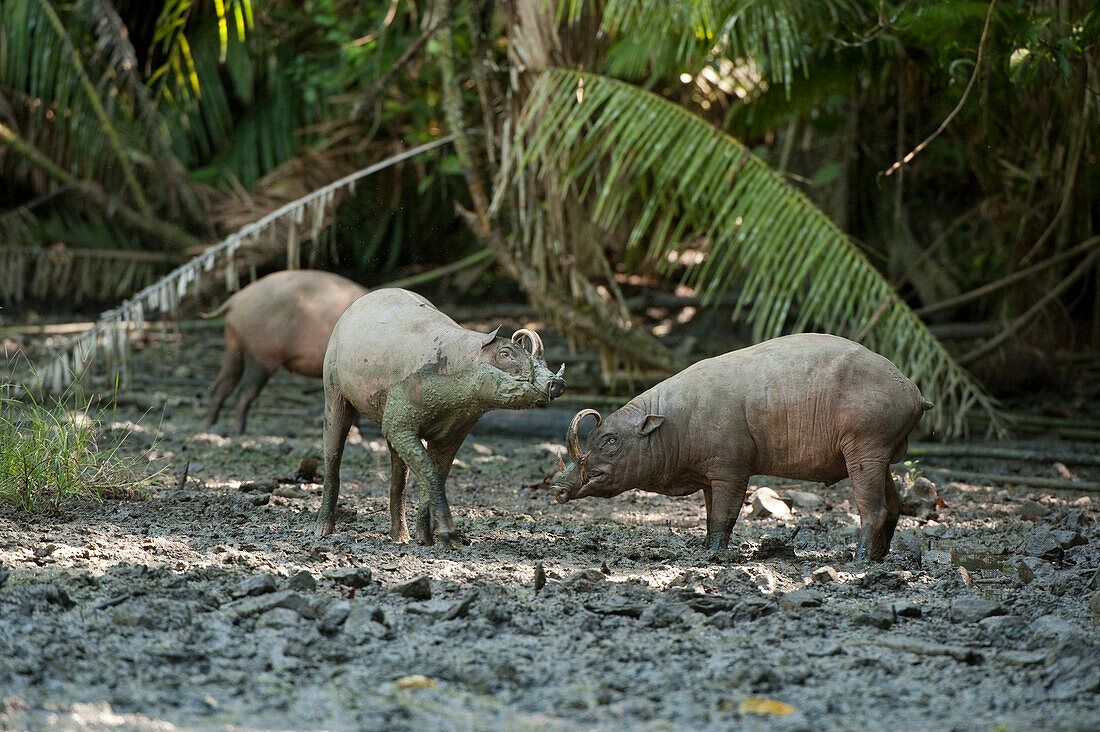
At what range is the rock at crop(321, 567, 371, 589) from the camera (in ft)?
14.8

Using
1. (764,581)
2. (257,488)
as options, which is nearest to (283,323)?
(257,488)

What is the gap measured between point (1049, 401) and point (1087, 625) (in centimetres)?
700

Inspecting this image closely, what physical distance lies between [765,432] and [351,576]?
2.17 metres

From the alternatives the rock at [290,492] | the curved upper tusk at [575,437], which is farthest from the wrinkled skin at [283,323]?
the curved upper tusk at [575,437]

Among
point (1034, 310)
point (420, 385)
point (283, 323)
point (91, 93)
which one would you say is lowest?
point (420, 385)

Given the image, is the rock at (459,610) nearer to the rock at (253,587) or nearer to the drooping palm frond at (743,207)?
the rock at (253,587)

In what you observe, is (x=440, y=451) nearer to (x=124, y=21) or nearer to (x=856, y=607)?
(x=856, y=607)

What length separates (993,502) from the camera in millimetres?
7230

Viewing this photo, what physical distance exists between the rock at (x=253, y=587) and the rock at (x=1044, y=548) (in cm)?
369

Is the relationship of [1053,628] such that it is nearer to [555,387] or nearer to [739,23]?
[555,387]

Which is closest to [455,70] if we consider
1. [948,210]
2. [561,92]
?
[561,92]

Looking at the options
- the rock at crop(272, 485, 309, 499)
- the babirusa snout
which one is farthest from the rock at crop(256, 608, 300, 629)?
the rock at crop(272, 485, 309, 499)

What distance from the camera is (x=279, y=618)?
4.04 meters

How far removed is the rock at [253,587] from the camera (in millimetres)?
4301
